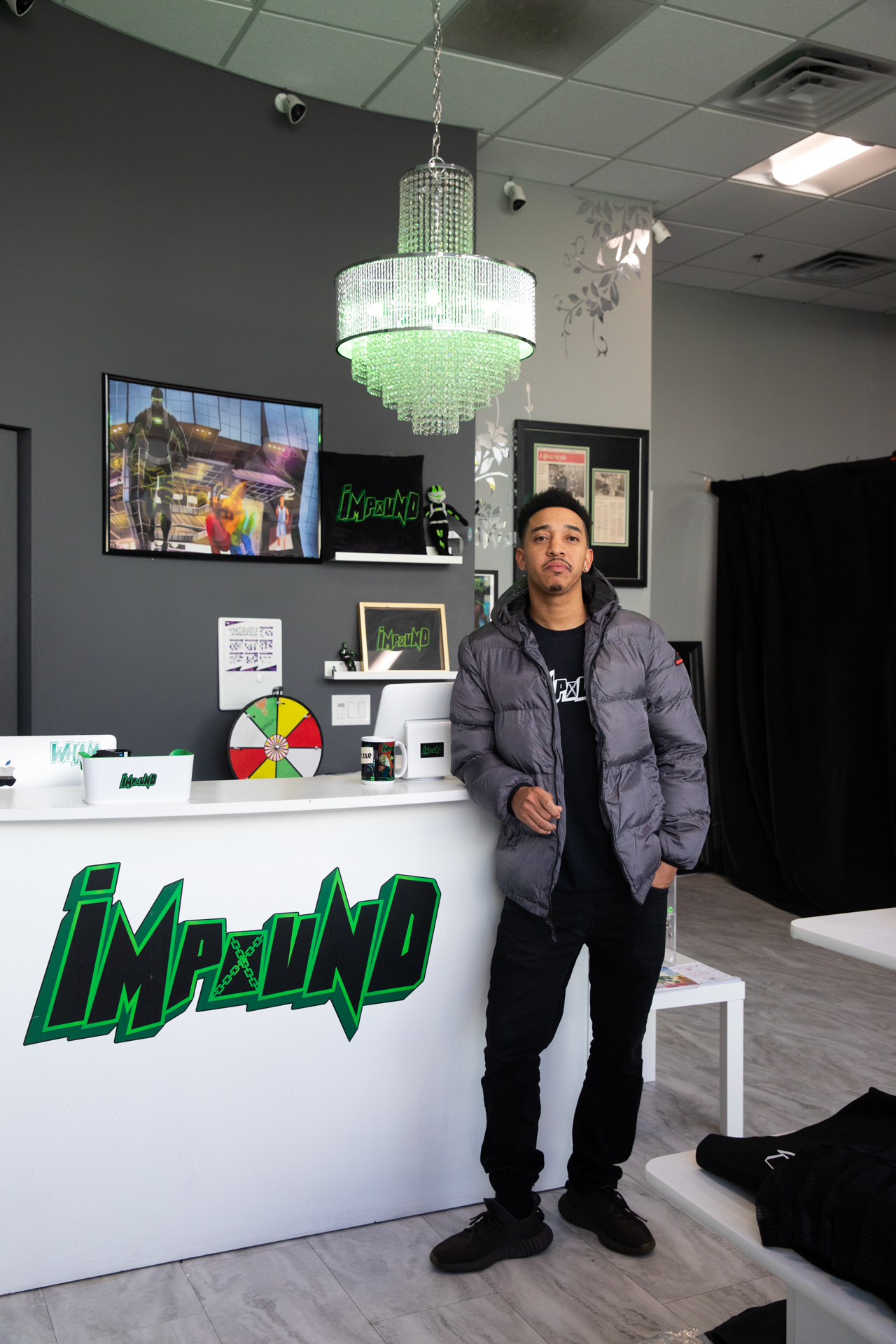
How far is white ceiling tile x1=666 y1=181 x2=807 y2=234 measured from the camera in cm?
492

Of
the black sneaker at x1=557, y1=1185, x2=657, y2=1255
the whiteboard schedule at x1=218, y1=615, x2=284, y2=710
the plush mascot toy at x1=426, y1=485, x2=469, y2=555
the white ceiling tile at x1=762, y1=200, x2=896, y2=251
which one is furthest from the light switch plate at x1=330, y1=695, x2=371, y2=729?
the white ceiling tile at x1=762, y1=200, x2=896, y2=251

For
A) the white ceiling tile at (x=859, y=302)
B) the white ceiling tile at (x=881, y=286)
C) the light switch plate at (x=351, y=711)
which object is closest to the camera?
the light switch plate at (x=351, y=711)

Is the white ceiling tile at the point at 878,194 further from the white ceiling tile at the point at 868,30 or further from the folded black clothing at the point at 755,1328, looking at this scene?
→ the folded black clothing at the point at 755,1328

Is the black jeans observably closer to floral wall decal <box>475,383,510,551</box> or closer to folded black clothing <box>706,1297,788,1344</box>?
folded black clothing <box>706,1297,788,1344</box>

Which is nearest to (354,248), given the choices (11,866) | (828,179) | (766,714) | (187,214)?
(187,214)

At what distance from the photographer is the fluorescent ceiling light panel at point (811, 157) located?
4516 mm

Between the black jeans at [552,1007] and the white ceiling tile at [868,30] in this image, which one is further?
the white ceiling tile at [868,30]

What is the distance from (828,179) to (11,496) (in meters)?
3.80

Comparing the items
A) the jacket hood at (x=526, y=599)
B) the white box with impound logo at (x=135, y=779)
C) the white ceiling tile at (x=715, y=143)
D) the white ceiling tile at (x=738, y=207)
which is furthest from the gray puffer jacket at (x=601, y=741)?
the white ceiling tile at (x=738, y=207)

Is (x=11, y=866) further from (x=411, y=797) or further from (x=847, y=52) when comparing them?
(x=847, y=52)

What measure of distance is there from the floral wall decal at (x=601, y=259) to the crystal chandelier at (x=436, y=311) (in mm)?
2244

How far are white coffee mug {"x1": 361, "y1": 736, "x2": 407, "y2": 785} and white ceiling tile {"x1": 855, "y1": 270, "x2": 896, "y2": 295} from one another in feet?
16.4

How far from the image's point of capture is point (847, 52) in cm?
377

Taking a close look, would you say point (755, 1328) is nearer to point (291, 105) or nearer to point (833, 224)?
point (291, 105)
